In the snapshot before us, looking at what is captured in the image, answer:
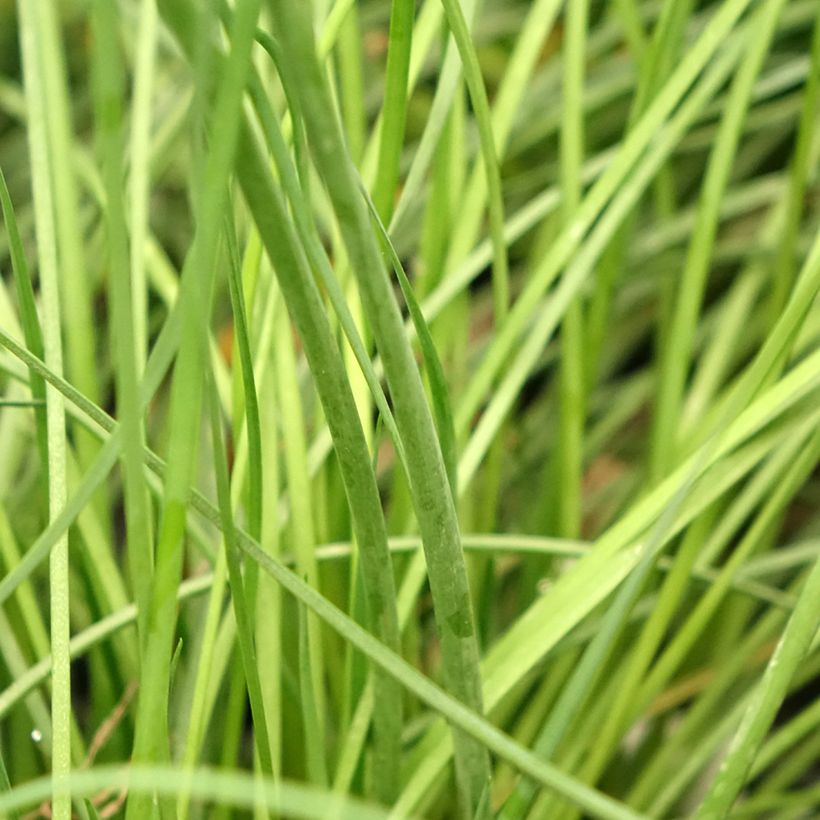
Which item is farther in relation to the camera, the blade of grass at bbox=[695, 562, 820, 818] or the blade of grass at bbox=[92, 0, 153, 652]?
the blade of grass at bbox=[695, 562, 820, 818]

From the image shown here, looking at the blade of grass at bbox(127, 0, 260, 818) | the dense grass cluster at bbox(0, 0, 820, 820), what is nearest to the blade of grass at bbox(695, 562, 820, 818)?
the dense grass cluster at bbox(0, 0, 820, 820)

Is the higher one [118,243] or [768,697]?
[118,243]

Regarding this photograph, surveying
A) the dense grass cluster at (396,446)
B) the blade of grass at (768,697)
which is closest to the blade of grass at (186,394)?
the dense grass cluster at (396,446)

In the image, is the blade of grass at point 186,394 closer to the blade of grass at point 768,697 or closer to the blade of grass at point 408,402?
the blade of grass at point 408,402

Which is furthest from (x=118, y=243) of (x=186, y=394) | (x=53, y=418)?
(x=53, y=418)

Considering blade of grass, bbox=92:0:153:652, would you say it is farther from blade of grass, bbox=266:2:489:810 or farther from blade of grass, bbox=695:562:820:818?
blade of grass, bbox=695:562:820:818

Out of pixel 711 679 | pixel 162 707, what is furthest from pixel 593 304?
Answer: pixel 162 707

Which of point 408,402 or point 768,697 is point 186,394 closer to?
point 408,402

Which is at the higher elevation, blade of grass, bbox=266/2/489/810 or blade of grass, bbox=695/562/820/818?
blade of grass, bbox=266/2/489/810
